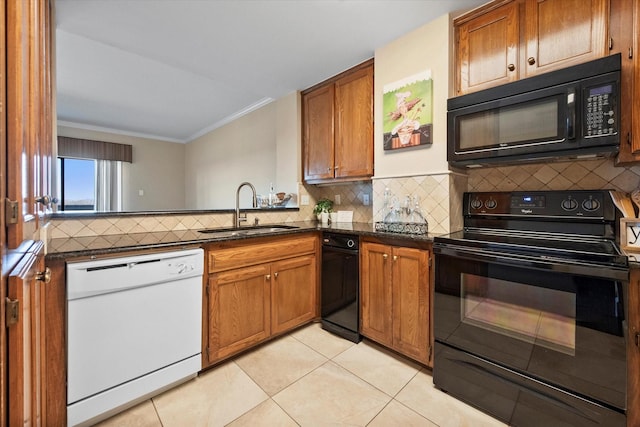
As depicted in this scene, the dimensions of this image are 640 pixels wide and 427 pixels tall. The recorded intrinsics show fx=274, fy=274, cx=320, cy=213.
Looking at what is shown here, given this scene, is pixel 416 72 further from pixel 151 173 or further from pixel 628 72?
pixel 151 173

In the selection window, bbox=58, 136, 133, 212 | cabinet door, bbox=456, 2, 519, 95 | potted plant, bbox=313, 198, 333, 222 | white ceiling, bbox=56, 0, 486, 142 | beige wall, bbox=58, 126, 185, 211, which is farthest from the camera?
beige wall, bbox=58, 126, 185, 211

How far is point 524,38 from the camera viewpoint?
1648mm

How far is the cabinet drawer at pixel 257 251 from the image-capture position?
1.81 meters

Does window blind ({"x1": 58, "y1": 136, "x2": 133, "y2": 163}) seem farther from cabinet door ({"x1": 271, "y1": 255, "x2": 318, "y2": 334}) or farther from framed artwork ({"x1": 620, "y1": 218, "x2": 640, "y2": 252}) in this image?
framed artwork ({"x1": 620, "y1": 218, "x2": 640, "y2": 252})

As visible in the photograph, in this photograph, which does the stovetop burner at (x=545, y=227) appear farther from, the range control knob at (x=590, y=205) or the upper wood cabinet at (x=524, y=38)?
the upper wood cabinet at (x=524, y=38)

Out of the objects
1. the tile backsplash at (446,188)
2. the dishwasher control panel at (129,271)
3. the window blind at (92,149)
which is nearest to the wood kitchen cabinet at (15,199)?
the dishwasher control panel at (129,271)

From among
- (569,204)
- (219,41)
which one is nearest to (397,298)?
(569,204)

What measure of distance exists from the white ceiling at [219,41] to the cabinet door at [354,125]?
0.18 m

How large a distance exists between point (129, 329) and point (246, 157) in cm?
335

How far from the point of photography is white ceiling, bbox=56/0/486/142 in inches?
70.5

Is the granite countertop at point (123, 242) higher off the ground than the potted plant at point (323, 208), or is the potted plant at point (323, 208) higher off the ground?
the potted plant at point (323, 208)

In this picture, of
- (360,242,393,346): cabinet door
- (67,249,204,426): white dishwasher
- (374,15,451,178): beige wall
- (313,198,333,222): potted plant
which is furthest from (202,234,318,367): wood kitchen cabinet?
(374,15,451,178): beige wall

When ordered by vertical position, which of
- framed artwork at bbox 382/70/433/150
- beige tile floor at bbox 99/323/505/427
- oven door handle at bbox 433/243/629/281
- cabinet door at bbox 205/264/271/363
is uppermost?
framed artwork at bbox 382/70/433/150

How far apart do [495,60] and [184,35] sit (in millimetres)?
2210
